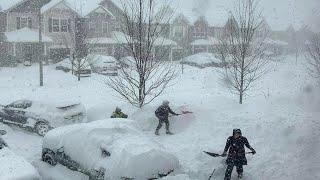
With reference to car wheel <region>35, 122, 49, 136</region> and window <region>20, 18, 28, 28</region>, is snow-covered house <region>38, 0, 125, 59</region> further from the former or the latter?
car wheel <region>35, 122, 49, 136</region>

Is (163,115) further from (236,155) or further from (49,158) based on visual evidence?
(236,155)

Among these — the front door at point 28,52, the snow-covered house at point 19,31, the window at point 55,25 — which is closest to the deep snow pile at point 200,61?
the window at point 55,25

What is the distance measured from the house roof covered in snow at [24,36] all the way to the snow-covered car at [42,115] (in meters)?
21.4

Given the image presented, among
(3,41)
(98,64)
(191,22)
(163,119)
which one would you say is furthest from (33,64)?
(163,119)

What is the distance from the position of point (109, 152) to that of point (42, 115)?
622cm

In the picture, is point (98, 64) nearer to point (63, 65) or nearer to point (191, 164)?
point (63, 65)

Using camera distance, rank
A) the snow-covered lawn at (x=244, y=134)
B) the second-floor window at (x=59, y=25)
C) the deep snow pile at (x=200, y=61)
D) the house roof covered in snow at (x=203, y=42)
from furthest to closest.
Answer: the house roof covered in snow at (x=203, y=42) < the deep snow pile at (x=200, y=61) < the second-floor window at (x=59, y=25) < the snow-covered lawn at (x=244, y=134)

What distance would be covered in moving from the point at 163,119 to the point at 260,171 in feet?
14.3

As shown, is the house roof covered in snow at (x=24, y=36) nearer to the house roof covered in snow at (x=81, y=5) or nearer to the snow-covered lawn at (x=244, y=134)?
the house roof covered in snow at (x=81, y=5)

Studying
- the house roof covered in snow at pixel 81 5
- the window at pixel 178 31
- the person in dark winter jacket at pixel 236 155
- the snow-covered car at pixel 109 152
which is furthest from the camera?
the window at pixel 178 31

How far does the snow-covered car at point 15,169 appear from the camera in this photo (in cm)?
741

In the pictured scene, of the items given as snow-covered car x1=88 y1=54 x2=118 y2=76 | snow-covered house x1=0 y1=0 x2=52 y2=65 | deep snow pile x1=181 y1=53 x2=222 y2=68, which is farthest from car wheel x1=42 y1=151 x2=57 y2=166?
deep snow pile x1=181 y1=53 x2=222 y2=68

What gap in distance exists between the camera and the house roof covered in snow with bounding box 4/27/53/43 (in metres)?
34.6

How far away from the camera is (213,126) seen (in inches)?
511
